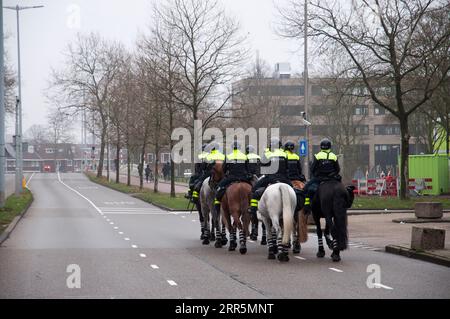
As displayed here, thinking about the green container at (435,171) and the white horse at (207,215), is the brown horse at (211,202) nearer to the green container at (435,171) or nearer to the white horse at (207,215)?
the white horse at (207,215)

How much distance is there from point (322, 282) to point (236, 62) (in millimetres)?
29468

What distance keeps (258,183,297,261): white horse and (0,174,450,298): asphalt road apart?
0.32 metres

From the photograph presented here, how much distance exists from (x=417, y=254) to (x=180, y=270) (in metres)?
5.09

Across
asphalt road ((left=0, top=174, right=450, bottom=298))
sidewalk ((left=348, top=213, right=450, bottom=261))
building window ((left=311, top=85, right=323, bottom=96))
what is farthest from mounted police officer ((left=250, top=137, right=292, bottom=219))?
building window ((left=311, top=85, right=323, bottom=96))

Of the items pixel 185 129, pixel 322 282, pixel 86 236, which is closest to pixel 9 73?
pixel 185 129

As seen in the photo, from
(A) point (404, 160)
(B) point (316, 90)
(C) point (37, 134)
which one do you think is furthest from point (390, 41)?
(C) point (37, 134)

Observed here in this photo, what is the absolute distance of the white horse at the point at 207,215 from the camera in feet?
63.2

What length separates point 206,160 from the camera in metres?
20.0

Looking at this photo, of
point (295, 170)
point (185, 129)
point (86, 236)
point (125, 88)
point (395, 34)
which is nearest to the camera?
point (295, 170)

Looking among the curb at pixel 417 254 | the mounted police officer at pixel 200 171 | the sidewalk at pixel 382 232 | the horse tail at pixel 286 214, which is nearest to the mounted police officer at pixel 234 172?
the mounted police officer at pixel 200 171

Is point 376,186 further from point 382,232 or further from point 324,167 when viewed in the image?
point 324,167

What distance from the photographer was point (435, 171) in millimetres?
47750

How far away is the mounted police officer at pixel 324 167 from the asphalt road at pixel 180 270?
5.22ft
